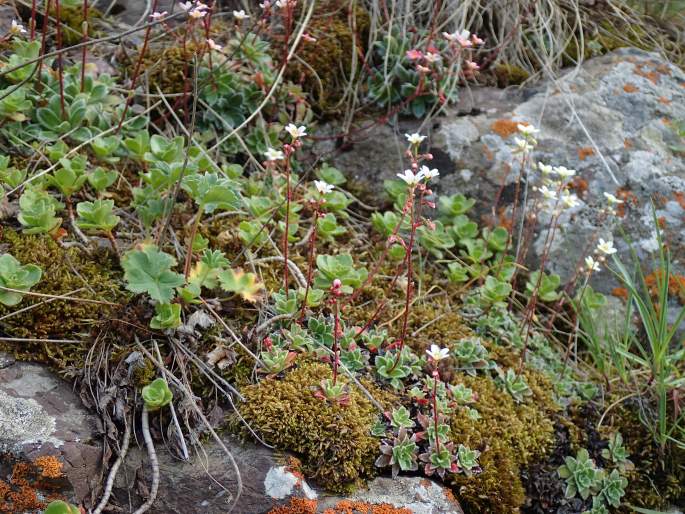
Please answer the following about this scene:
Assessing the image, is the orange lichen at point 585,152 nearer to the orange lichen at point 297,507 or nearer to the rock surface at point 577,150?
the rock surface at point 577,150

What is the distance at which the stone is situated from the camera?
204 centimetres

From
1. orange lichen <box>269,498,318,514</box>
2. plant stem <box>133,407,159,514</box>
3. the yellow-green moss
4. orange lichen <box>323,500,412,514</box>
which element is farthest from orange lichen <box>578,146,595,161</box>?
plant stem <box>133,407,159,514</box>

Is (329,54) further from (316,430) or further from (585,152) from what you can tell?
(316,430)

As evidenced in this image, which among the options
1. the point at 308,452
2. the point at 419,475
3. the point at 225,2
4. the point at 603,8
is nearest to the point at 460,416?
the point at 419,475

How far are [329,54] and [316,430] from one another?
248 centimetres

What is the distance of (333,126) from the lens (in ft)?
12.8

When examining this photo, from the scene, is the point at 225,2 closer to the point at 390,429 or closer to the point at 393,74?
the point at 393,74

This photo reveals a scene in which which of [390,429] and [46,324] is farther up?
[46,324]

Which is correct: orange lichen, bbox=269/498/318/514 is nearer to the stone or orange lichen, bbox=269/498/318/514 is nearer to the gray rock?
the gray rock

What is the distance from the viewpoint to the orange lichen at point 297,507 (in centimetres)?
211

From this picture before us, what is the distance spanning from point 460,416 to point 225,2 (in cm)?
304

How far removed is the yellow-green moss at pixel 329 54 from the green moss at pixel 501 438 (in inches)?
79.6

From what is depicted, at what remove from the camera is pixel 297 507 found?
2123mm

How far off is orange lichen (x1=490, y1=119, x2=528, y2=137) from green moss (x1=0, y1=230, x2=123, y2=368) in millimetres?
2293
